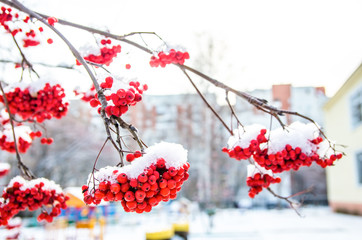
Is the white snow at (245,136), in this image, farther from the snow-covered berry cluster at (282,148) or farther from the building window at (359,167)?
the building window at (359,167)

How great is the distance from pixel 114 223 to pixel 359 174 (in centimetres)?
1130

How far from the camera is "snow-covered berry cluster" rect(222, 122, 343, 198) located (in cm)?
198

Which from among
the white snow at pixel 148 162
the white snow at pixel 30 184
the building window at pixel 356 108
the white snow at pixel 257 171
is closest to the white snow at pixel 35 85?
the white snow at pixel 30 184

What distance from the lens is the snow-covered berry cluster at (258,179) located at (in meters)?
2.17

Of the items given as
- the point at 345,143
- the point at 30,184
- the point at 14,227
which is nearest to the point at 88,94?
the point at 30,184

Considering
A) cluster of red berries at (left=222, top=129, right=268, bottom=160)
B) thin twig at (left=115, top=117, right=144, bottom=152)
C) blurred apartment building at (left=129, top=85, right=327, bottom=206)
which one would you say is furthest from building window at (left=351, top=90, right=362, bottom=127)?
thin twig at (left=115, top=117, right=144, bottom=152)

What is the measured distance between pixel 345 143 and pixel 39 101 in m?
15.0

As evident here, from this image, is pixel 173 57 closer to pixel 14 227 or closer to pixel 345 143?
pixel 14 227

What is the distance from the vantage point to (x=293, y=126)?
7.14ft

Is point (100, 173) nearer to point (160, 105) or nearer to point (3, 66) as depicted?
point (3, 66)

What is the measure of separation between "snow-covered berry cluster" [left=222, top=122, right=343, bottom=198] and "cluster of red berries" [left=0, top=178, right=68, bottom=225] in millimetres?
1222

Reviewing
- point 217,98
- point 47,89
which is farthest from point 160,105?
point 47,89

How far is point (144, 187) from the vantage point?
1.33m

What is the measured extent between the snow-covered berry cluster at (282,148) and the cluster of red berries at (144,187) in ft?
2.30
